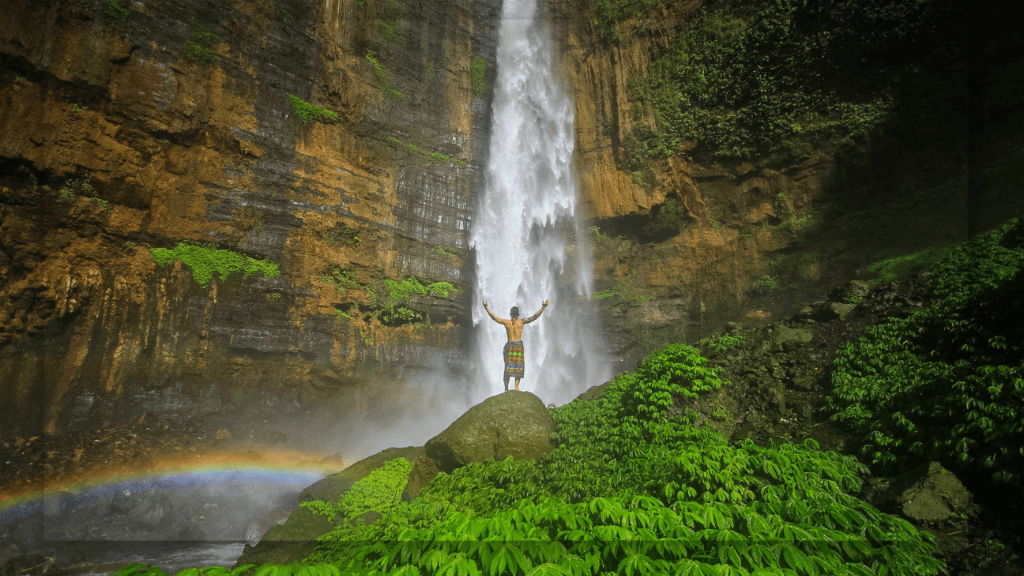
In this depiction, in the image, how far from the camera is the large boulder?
6816 mm

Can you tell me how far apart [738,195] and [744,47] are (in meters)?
5.02

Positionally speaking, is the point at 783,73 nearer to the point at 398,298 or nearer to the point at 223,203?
the point at 398,298

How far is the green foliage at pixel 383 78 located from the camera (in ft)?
55.0

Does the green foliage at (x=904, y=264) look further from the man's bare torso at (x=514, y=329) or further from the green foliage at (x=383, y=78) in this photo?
the green foliage at (x=383, y=78)

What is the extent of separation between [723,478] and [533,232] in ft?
48.8

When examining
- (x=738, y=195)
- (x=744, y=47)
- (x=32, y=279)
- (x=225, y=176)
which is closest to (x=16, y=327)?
(x=32, y=279)

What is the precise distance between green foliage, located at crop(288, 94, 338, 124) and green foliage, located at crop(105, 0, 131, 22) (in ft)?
13.6

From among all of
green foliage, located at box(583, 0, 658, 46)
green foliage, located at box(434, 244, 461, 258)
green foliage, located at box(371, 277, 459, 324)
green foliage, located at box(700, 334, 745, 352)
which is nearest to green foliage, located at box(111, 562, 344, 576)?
green foliage, located at box(700, 334, 745, 352)

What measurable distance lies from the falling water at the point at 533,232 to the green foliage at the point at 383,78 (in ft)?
14.0

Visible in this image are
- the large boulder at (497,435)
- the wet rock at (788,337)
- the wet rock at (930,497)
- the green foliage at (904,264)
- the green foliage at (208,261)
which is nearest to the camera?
the wet rock at (930,497)

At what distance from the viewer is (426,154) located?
17391 mm

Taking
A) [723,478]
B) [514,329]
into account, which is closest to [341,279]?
[514,329]

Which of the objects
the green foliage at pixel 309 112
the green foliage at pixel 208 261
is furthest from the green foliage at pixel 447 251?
the green foliage at pixel 208 261

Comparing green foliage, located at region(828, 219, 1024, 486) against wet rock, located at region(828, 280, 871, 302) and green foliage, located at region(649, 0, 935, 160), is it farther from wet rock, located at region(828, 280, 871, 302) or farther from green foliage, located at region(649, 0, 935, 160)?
green foliage, located at region(649, 0, 935, 160)
